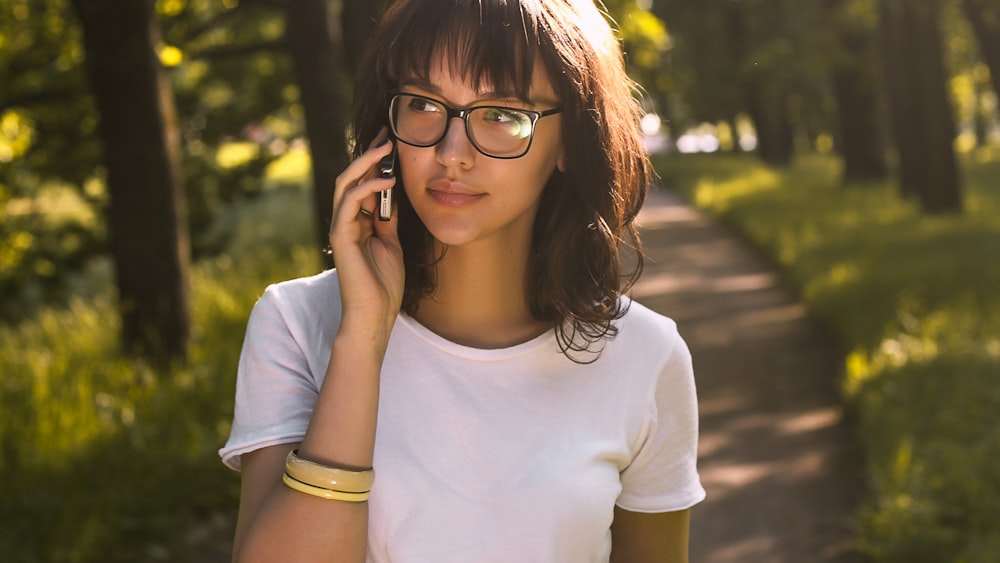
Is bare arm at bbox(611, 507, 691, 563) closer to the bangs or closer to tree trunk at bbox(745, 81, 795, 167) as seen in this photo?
the bangs

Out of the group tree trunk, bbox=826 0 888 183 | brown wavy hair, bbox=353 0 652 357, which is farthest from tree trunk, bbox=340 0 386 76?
tree trunk, bbox=826 0 888 183

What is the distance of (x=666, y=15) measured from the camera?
109 ft

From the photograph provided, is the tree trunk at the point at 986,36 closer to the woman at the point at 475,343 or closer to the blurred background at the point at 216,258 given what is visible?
the blurred background at the point at 216,258

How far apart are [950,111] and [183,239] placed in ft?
35.8

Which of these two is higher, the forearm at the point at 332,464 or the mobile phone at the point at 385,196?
the mobile phone at the point at 385,196

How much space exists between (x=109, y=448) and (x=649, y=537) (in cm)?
414

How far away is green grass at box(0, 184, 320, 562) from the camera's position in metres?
5.24

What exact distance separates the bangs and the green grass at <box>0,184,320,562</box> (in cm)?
337

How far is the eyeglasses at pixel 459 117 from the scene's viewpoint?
227 cm

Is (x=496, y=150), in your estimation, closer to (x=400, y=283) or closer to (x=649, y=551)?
(x=400, y=283)

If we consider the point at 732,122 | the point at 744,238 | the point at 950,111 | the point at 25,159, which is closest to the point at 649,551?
the point at 25,159

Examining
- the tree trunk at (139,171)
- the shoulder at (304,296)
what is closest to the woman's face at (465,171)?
the shoulder at (304,296)

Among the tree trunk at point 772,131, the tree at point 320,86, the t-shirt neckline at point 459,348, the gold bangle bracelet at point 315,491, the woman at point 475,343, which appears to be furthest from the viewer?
the tree trunk at point 772,131

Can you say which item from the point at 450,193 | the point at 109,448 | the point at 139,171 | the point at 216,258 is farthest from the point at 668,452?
the point at 216,258
